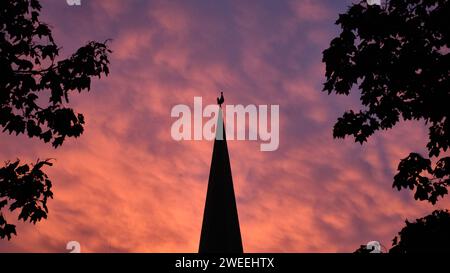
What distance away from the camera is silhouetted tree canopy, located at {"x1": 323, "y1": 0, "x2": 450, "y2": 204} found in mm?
15609

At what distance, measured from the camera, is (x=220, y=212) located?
34562mm

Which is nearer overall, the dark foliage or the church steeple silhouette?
the dark foliage

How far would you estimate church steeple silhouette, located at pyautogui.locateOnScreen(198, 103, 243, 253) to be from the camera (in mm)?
34188

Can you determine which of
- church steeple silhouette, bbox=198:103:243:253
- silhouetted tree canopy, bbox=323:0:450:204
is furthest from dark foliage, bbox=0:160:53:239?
church steeple silhouette, bbox=198:103:243:253

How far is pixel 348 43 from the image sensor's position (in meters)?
16.3

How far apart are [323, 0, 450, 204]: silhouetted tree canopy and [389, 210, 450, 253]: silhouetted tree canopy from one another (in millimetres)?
591

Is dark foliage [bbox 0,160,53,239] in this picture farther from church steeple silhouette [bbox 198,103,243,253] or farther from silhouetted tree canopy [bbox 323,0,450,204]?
church steeple silhouette [bbox 198,103,243,253]

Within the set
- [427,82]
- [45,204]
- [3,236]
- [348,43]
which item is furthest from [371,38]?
[3,236]

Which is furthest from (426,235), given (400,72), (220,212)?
(220,212)

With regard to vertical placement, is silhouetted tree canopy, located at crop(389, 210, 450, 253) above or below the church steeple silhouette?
below

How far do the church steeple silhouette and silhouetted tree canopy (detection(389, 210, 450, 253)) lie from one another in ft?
59.6

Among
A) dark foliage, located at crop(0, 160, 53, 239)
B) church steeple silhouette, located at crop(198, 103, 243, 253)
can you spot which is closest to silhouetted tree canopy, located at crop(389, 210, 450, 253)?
dark foliage, located at crop(0, 160, 53, 239)
